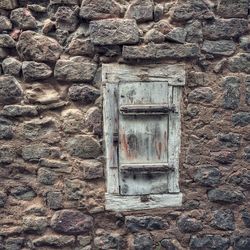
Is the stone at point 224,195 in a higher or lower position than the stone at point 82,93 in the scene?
lower

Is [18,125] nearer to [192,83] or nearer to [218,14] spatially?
[192,83]

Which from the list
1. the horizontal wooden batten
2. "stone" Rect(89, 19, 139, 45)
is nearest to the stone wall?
"stone" Rect(89, 19, 139, 45)

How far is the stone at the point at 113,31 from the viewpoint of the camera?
3475mm

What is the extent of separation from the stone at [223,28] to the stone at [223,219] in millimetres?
1340

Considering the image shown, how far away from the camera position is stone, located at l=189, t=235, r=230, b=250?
12.3 feet

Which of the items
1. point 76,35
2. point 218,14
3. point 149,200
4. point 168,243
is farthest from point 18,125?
point 218,14

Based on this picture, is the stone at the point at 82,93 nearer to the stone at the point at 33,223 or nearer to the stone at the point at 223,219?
the stone at the point at 33,223

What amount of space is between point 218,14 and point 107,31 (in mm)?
841

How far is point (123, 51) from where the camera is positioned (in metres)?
3.50

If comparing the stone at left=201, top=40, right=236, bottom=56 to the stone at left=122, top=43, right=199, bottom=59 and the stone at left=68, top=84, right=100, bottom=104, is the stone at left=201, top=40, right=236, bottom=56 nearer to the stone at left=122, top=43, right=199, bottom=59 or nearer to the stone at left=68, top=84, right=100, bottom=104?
the stone at left=122, top=43, right=199, bottom=59

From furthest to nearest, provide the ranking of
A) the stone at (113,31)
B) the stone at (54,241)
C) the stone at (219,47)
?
the stone at (54,241), the stone at (219,47), the stone at (113,31)

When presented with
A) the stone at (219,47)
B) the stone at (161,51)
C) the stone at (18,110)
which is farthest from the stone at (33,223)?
the stone at (219,47)

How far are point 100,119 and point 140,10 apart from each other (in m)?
0.85

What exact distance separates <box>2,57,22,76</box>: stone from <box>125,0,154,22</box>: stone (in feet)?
2.90
